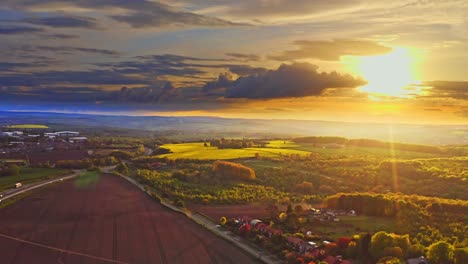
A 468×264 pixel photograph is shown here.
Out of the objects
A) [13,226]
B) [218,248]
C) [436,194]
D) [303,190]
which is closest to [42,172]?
[13,226]

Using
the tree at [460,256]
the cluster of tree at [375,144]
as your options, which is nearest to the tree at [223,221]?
the tree at [460,256]

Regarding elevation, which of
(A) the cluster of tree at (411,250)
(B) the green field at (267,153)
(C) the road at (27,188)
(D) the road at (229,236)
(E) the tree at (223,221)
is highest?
(B) the green field at (267,153)

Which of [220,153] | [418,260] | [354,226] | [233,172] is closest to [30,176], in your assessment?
[233,172]

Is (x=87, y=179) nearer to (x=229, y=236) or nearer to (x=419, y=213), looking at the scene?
(x=229, y=236)

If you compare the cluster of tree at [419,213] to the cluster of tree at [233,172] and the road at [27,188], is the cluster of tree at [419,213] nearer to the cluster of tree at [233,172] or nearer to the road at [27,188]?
the cluster of tree at [233,172]

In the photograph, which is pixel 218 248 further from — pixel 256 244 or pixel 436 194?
pixel 436 194
